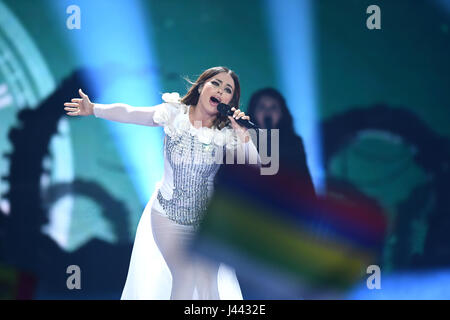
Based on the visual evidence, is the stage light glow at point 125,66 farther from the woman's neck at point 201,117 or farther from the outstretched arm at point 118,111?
the woman's neck at point 201,117

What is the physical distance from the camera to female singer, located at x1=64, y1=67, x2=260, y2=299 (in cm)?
329

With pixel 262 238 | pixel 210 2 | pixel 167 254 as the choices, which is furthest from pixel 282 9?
pixel 167 254

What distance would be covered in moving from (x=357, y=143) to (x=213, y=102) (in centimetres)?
105

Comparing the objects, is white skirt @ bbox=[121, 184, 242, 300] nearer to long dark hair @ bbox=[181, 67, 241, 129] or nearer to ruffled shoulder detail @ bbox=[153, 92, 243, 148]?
ruffled shoulder detail @ bbox=[153, 92, 243, 148]

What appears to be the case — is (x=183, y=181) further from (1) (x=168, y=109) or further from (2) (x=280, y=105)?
(2) (x=280, y=105)

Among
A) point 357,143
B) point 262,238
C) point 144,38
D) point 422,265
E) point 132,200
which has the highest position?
point 144,38

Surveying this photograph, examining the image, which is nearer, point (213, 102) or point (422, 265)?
point (213, 102)

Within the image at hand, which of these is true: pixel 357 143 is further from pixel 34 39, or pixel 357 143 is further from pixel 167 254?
pixel 34 39

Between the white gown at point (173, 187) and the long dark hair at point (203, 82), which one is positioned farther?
the long dark hair at point (203, 82)

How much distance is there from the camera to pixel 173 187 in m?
3.34

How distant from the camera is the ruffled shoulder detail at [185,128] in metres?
3.36

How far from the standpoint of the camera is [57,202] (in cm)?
375

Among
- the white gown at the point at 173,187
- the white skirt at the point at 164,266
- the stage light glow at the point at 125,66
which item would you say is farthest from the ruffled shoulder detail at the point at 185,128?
the white skirt at the point at 164,266

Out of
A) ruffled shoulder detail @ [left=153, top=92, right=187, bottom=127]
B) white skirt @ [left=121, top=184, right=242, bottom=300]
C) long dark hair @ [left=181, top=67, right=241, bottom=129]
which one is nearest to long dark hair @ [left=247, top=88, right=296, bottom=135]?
long dark hair @ [left=181, top=67, right=241, bottom=129]
